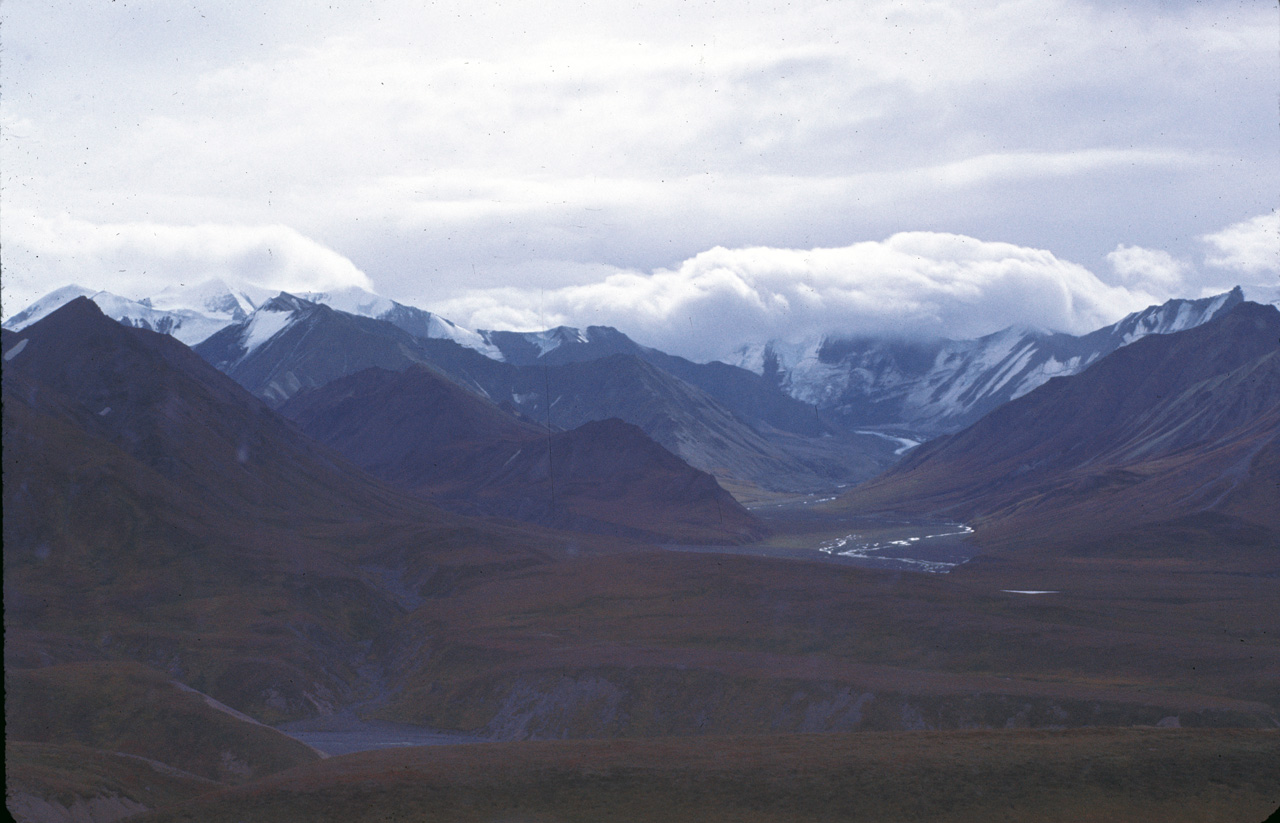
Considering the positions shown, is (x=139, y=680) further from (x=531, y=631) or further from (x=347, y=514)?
(x=347, y=514)

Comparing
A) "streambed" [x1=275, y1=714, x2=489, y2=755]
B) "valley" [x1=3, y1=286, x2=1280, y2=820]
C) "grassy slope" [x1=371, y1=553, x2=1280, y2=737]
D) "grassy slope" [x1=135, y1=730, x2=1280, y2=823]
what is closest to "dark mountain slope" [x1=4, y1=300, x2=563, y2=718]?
"valley" [x1=3, y1=286, x2=1280, y2=820]

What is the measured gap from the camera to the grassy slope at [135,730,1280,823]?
4475 cm

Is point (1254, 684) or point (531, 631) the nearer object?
point (1254, 684)

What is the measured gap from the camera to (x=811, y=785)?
1863 inches

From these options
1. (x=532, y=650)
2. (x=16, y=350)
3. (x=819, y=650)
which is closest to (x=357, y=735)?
(x=532, y=650)

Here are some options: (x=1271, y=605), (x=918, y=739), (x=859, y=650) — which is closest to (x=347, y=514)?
(x=859, y=650)

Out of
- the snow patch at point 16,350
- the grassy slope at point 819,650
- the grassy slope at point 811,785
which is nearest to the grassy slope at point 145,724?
the grassy slope at point 819,650

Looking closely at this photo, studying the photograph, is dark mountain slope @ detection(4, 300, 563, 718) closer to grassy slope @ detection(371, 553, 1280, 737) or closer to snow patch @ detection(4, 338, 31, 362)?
snow patch @ detection(4, 338, 31, 362)

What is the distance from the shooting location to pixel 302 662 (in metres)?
107

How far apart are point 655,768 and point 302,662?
6540cm

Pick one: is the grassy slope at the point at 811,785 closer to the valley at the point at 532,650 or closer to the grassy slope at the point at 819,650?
the valley at the point at 532,650

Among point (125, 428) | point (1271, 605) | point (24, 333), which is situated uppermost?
point (24, 333)

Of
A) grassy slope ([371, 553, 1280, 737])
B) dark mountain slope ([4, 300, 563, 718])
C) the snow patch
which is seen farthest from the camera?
the snow patch

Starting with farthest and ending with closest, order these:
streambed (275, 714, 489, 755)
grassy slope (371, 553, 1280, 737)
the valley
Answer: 1. streambed (275, 714, 489, 755)
2. grassy slope (371, 553, 1280, 737)
3. the valley
